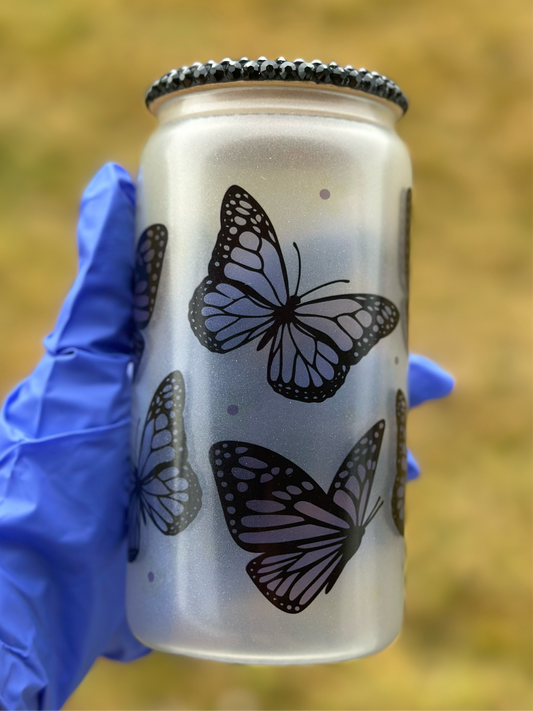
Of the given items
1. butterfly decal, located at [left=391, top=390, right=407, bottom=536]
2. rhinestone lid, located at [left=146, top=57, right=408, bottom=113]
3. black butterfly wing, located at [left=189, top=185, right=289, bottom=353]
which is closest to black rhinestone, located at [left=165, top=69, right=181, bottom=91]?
rhinestone lid, located at [left=146, top=57, right=408, bottom=113]

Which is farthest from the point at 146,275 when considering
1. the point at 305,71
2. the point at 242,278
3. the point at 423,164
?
the point at 423,164

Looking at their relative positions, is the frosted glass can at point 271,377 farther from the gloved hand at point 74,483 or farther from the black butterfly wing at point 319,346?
the gloved hand at point 74,483

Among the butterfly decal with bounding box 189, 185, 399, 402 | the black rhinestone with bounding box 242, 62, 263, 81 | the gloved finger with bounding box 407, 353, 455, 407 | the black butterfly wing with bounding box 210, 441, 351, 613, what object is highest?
the black rhinestone with bounding box 242, 62, 263, 81

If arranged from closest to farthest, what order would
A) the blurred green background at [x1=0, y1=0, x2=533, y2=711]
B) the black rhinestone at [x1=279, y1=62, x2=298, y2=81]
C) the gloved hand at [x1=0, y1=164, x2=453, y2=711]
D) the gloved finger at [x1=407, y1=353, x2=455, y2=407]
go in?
the black rhinestone at [x1=279, y1=62, x2=298, y2=81], the gloved hand at [x1=0, y1=164, x2=453, y2=711], the gloved finger at [x1=407, y1=353, x2=455, y2=407], the blurred green background at [x1=0, y1=0, x2=533, y2=711]

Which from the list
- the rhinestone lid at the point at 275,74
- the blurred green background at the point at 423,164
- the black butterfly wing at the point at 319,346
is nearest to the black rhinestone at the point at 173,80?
the rhinestone lid at the point at 275,74

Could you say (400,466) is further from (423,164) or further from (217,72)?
(423,164)

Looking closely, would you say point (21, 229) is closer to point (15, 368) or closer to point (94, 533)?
point (15, 368)

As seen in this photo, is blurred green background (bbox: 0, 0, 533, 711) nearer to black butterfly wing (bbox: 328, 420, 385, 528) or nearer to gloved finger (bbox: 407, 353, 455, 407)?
gloved finger (bbox: 407, 353, 455, 407)
